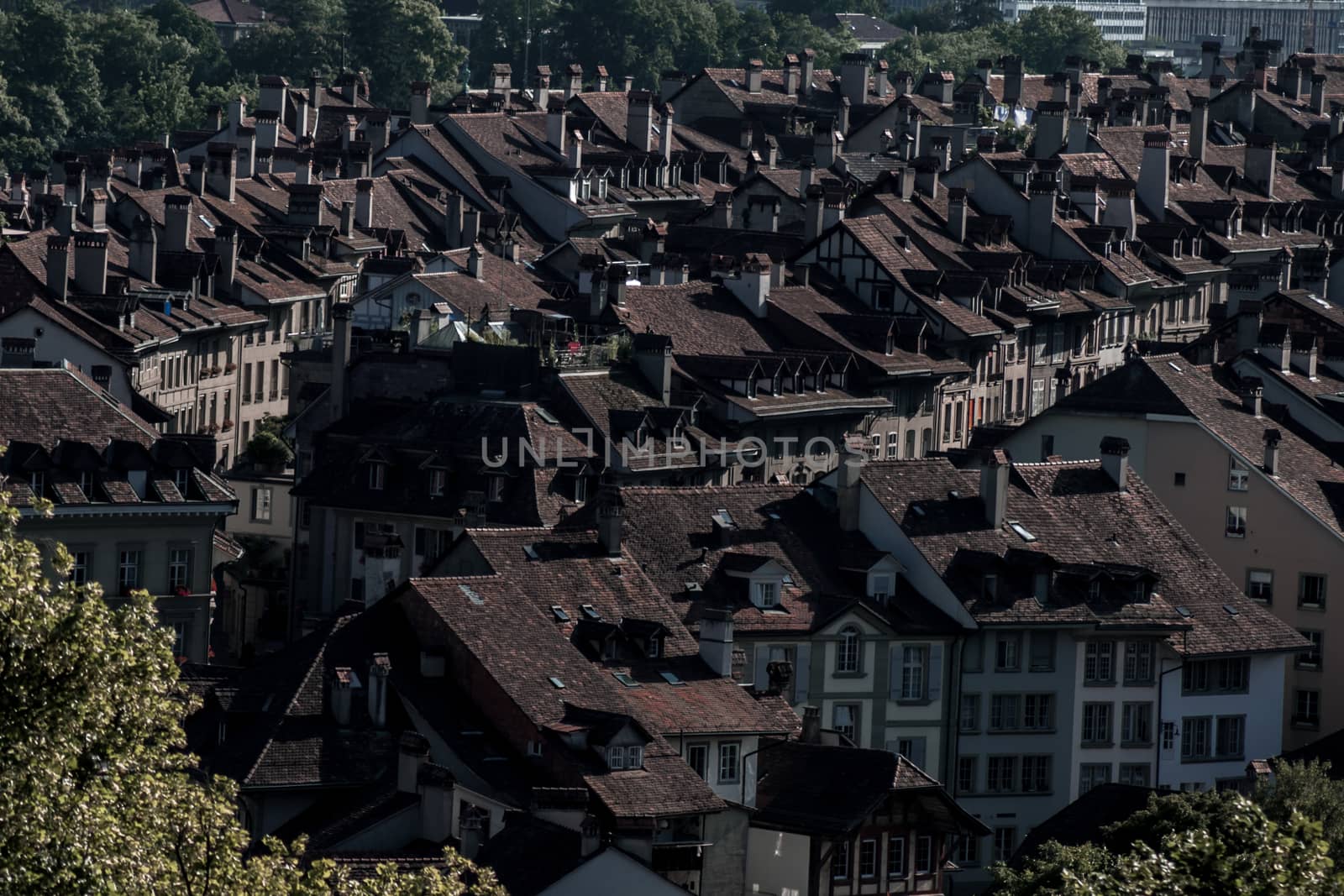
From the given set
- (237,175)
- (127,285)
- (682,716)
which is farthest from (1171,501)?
(237,175)

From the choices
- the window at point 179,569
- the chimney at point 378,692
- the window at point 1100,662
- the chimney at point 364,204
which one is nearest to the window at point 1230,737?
the window at point 1100,662

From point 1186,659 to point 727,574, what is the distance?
13134 mm

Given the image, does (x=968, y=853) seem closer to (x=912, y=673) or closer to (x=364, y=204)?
(x=912, y=673)

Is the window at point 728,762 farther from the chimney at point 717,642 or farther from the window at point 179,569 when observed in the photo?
the window at point 179,569

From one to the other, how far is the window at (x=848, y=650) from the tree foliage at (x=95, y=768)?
42596 millimetres

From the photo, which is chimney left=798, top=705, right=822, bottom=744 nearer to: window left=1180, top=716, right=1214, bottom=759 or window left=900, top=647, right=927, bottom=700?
window left=900, top=647, right=927, bottom=700

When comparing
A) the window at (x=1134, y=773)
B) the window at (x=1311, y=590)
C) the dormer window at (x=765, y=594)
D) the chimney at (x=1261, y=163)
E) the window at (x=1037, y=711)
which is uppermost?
the dormer window at (x=765, y=594)

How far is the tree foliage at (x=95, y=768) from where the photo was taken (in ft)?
171

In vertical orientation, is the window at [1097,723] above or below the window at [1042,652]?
below

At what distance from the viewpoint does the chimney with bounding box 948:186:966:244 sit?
513ft

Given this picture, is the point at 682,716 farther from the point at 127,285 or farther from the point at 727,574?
the point at 127,285

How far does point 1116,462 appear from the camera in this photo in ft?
350

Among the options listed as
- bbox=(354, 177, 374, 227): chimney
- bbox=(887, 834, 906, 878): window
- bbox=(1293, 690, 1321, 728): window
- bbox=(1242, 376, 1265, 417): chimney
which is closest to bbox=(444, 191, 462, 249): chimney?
bbox=(354, 177, 374, 227): chimney

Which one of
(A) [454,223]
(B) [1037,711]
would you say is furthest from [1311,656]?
(A) [454,223]
